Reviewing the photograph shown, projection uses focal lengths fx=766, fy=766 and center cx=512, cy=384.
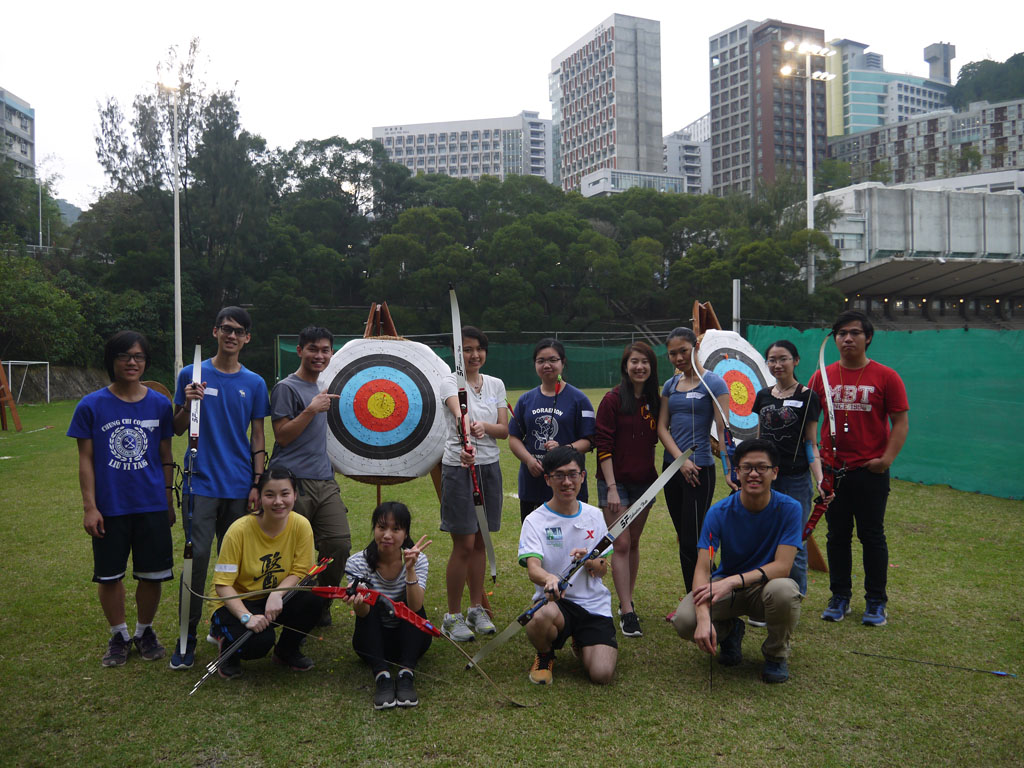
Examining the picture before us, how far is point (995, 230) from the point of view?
4591 centimetres

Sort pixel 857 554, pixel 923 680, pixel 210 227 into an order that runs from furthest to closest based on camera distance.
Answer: pixel 210 227 < pixel 857 554 < pixel 923 680

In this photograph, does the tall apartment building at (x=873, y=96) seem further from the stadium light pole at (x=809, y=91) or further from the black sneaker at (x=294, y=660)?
the black sneaker at (x=294, y=660)

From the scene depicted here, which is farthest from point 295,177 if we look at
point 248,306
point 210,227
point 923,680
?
point 923,680

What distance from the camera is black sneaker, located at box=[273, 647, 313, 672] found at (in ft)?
11.9

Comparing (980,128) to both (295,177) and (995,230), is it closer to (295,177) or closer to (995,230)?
(995,230)

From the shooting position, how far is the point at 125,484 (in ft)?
11.8

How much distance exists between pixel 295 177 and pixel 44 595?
40.7 metres

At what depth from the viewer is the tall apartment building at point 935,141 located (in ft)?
270

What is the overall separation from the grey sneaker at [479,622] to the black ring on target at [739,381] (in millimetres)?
3296

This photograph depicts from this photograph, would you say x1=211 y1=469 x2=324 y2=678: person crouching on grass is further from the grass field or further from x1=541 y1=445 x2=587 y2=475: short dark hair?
x1=541 y1=445 x2=587 y2=475: short dark hair

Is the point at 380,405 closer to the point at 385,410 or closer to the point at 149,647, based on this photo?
the point at 385,410

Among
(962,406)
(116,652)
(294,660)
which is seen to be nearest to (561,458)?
(294,660)

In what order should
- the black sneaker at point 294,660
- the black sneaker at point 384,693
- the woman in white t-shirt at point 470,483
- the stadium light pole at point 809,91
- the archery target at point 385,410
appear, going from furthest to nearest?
the stadium light pole at point 809,91
the archery target at point 385,410
the woman in white t-shirt at point 470,483
the black sneaker at point 294,660
the black sneaker at point 384,693

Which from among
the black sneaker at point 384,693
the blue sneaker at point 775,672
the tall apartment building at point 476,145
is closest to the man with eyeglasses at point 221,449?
the black sneaker at point 384,693
